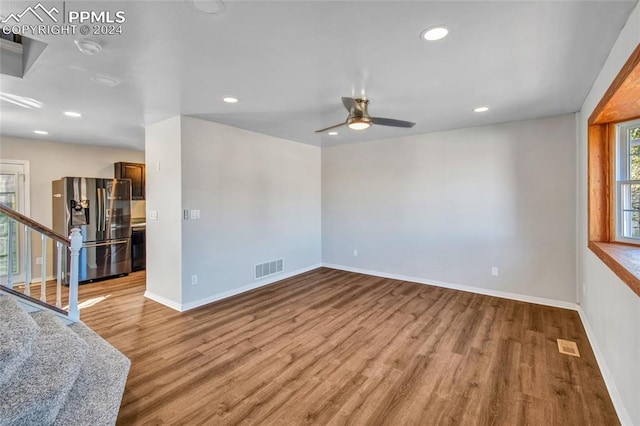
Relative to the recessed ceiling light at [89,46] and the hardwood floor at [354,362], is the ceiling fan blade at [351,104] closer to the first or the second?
the recessed ceiling light at [89,46]

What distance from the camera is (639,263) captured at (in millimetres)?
1901

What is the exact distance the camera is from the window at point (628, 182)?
253 centimetres

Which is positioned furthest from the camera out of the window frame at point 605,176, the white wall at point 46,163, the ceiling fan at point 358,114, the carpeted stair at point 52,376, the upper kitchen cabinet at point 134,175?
the upper kitchen cabinet at point 134,175

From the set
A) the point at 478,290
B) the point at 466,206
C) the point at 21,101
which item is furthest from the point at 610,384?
the point at 21,101

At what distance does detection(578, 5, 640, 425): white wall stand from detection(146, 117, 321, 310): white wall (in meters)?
3.96

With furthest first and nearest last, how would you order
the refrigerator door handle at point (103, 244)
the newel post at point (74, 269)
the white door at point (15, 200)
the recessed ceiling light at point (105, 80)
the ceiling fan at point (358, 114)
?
the refrigerator door handle at point (103, 244)
the white door at point (15, 200)
the ceiling fan at point (358, 114)
the newel post at point (74, 269)
the recessed ceiling light at point (105, 80)

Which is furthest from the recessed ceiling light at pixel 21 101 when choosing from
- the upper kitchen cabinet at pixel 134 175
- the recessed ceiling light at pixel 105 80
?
the upper kitchen cabinet at pixel 134 175

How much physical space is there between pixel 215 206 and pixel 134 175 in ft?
10.0

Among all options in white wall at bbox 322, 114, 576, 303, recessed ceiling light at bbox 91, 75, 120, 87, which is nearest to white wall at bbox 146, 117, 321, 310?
recessed ceiling light at bbox 91, 75, 120, 87

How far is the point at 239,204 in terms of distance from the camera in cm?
436

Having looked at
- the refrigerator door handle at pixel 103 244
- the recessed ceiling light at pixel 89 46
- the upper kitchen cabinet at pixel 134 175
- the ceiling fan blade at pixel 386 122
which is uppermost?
the recessed ceiling light at pixel 89 46

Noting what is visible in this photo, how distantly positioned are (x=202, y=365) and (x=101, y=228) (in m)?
4.03

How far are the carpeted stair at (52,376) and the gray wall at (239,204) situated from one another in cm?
156

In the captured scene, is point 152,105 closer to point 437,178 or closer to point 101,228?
point 101,228
